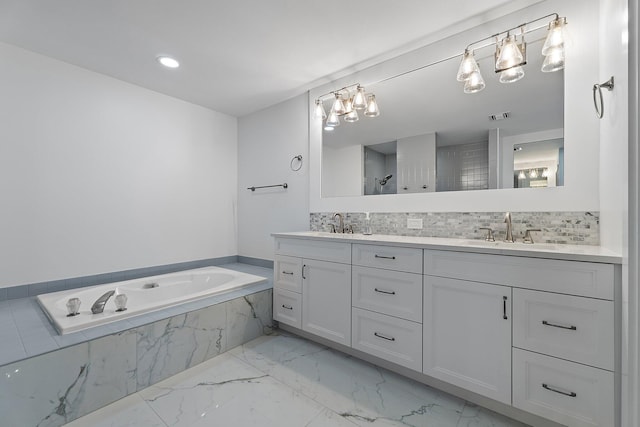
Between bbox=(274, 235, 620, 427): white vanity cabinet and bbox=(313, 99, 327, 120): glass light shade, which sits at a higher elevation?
bbox=(313, 99, 327, 120): glass light shade

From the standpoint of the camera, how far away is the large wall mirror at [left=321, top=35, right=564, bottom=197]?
1.72 metres

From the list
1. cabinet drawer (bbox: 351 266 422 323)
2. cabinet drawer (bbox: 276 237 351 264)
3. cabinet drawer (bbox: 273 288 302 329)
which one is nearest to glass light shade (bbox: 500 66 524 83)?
cabinet drawer (bbox: 351 266 422 323)

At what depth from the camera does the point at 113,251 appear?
261cm

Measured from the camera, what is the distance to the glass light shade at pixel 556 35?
158cm

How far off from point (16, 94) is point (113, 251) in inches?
54.7

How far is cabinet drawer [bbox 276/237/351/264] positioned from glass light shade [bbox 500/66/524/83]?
1.47m

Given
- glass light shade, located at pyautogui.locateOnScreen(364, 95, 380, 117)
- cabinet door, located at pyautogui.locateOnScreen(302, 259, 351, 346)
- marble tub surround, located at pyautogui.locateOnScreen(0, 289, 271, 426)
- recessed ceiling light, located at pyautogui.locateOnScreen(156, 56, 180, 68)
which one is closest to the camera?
marble tub surround, located at pyautogui.locateOnScreen(0, 289, 271, 426)

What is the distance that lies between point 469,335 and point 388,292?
0.49 meters

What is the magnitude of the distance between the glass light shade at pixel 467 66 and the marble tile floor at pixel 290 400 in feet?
6.67

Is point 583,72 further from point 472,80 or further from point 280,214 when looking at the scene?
point 280,214

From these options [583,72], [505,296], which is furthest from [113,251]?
[583,72]

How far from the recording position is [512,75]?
1.77 metres

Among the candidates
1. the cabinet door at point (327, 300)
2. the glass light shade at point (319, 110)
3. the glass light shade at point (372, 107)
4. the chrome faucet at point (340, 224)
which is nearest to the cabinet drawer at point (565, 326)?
the cabinet door at point (327, 300)

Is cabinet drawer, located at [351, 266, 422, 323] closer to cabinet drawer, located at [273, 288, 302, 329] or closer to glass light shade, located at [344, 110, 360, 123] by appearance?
cabinet drawer, located at [273, 288, 302, 329]
